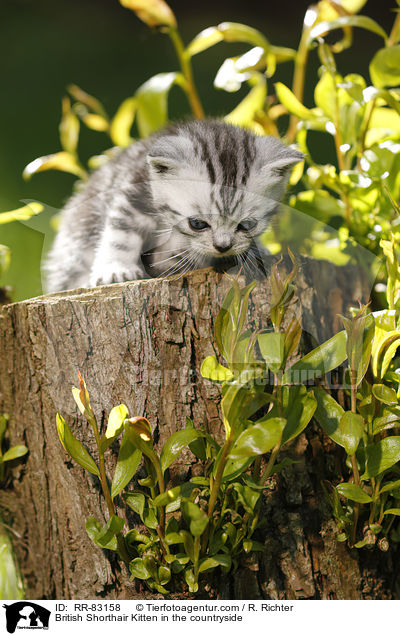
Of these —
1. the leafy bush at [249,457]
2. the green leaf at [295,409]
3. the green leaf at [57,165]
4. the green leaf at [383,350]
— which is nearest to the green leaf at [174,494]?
the leafy bush at [249,457]

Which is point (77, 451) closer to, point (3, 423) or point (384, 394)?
point (3, 423)

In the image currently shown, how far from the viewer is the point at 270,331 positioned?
20.3 inches

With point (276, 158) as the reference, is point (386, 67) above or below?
above

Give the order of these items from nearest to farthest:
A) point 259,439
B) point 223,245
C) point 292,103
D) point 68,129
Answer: point 259,439
point 223,245
point 292,103
point 68,129

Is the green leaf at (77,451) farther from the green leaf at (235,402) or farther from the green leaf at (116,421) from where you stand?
the green leaf at (235,402)

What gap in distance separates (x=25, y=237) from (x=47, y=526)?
1.09ft

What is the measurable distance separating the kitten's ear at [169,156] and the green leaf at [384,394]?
33 cm

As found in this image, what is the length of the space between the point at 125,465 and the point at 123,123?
23.4 inches

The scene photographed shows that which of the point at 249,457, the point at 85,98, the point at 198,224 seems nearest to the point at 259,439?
the point at 249,457

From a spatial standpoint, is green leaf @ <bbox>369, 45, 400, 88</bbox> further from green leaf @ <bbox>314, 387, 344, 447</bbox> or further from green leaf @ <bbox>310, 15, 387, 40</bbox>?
green leaf @ <bbox>314, 387, 344, 447</bbox>

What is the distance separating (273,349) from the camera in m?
0.48

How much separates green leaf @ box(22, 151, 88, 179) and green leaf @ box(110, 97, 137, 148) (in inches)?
3.6
